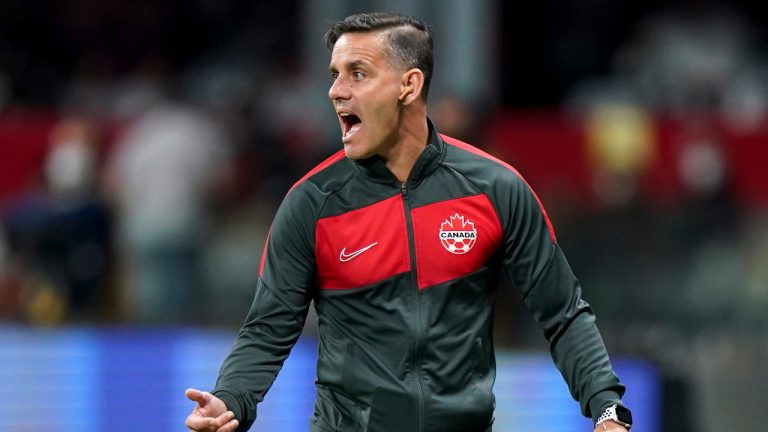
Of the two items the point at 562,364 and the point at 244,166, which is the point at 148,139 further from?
the point at 562,364

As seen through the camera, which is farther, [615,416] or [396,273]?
[396,273]

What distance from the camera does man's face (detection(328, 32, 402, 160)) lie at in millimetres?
4586

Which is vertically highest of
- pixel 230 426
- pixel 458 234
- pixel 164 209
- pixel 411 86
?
pixel 411 86

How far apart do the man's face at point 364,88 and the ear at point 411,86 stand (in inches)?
1.3

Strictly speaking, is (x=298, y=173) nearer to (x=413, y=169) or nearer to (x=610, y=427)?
(x=413, y=169)

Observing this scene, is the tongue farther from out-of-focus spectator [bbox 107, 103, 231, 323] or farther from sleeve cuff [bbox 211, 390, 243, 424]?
out-of-focus spectator [bbox 107, 103, 231, 323]

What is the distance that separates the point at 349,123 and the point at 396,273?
0.49 m

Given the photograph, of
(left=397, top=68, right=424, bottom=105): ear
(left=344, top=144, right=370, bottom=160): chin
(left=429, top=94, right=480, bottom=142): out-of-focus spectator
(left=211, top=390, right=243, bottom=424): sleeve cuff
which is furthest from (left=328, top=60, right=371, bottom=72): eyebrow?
(left=429, top=94, right=480, bottom=142): out-of-focus spectator

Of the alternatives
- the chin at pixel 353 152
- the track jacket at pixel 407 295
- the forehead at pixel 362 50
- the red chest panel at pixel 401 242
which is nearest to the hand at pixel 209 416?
the track jacket at pixel 407 295

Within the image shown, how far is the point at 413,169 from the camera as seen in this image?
15.4 feet

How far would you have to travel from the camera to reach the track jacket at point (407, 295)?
179 inches

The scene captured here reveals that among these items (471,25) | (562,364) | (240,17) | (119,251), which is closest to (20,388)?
(119,251)

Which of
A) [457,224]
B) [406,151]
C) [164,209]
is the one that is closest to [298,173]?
[164,209]

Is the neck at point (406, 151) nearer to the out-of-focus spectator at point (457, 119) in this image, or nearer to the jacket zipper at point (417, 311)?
the jacket zipper at point (417, 311)
